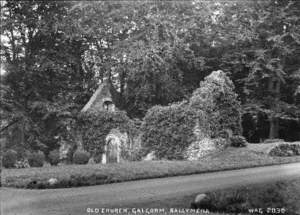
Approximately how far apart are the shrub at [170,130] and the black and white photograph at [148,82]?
0.16 ft

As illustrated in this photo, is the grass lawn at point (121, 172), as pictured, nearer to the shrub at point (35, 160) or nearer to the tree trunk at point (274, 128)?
the shrub at point (35, 160)

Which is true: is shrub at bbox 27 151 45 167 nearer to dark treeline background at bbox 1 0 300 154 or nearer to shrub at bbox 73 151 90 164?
shrub at bbox 73 151 90 164

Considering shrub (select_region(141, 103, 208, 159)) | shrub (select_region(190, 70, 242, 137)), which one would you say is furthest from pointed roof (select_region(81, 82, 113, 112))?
shrub (select_region(190, 70, 242, 137))

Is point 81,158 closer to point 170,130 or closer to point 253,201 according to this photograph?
point 170,130

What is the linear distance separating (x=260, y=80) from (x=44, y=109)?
43.9 feet

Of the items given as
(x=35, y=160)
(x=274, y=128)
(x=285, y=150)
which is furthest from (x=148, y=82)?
(x=285, y=150)

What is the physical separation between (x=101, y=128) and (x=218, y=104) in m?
6.66

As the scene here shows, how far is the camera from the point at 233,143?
19828 millimetres

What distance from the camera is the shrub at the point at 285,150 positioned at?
1804 centimetres

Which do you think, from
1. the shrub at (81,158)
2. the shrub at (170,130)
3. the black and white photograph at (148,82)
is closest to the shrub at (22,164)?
the black and white photograph at (148,82)

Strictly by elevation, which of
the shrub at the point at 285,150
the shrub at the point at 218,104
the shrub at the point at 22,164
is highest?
the shrub at the point at 218,104

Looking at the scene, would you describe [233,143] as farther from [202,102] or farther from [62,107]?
[62,107]

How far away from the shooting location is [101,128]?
23.5 m

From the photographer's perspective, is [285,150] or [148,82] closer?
[285,150]
